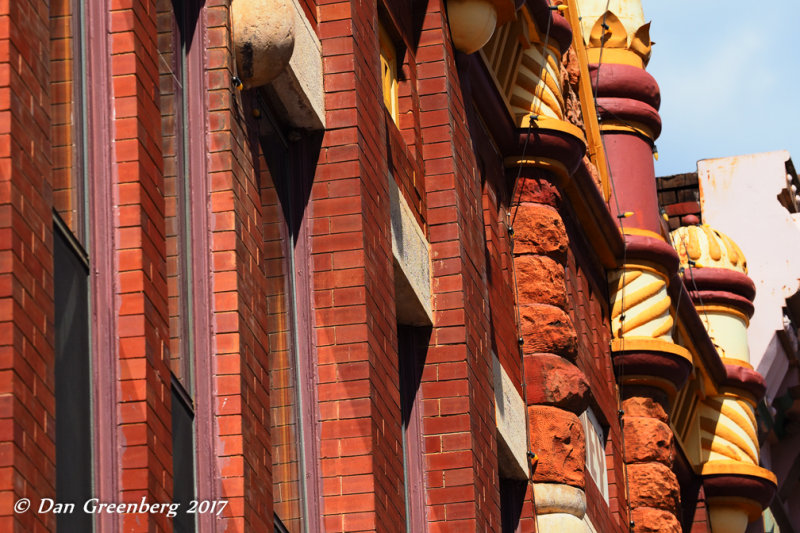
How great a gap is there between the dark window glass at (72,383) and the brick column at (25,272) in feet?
1.25

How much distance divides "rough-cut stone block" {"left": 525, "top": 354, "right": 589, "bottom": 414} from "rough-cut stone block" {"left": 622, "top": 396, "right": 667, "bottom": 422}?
16.3 feet

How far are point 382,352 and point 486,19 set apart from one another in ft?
A: 15.9

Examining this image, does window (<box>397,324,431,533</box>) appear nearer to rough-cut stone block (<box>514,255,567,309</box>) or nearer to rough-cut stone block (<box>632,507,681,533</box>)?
rough-cut stone block (<box>514,255,567,309</box>)

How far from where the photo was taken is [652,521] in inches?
865

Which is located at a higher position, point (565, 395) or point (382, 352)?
point (565, 395)

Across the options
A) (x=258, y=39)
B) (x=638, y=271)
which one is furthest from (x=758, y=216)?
(x=258, y=39)

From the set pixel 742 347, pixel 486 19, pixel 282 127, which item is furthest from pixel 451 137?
pixel 742 347

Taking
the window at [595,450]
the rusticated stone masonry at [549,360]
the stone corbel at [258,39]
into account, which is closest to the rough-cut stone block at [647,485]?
the window at [595,450]

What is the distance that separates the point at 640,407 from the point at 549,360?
5219 millimetres

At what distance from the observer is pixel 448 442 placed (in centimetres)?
1413

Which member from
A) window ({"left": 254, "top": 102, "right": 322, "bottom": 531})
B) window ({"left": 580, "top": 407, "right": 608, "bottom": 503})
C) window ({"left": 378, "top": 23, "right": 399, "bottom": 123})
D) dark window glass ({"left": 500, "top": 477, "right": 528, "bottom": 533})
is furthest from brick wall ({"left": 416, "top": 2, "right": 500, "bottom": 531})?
window ({"left": 580, "top": 407, "right": 608, "bottom": 503})

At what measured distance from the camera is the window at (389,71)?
49.3 feet

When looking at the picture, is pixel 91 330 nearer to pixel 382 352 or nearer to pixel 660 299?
pixel 382 352

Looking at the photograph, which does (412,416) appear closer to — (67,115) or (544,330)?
(544,330)
